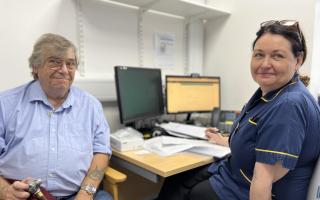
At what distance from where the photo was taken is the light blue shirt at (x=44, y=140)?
1138 mm

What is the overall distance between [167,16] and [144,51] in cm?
43

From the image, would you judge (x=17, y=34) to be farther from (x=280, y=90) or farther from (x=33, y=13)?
(x=280, y=90)

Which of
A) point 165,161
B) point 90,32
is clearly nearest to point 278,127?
point 165,161

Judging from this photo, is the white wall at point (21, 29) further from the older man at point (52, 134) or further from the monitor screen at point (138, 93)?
the monitor screen at point (138, 93)

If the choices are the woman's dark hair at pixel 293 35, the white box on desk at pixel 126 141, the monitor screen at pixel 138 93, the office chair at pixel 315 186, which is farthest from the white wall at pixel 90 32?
the office chair at pixel 315 186

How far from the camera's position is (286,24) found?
0.91 meters

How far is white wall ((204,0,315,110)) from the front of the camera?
1.89 m

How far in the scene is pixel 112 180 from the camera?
1.28 meters

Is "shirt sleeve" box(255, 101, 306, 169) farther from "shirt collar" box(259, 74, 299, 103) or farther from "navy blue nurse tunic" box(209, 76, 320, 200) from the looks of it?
"shirt collar" box(259, 74, 299, 103)

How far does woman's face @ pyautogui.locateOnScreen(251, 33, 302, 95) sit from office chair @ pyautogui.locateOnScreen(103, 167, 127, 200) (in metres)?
0.84

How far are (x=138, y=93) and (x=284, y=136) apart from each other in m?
1.10

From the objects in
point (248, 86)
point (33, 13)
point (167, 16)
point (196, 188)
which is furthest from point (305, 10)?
point (33, 13)

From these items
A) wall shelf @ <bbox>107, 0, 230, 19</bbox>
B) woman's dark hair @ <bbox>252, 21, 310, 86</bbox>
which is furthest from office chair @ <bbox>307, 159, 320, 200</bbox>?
wall shelf @ <bbox>107, 0, 230, 19</bbox>

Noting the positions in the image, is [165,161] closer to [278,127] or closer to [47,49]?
[278,127]
